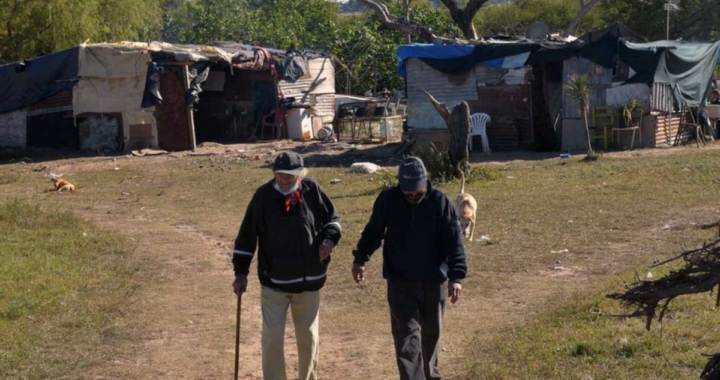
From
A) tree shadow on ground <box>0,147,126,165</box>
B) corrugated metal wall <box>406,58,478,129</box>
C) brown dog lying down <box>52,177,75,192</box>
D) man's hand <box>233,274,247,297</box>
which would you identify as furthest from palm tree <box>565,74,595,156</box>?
man's hand <box>233,274,247,297</box>

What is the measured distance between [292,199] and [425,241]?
0.92 metres

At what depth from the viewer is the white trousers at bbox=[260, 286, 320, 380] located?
6.99 m

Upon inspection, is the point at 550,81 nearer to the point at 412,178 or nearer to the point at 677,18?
the point at 412,178

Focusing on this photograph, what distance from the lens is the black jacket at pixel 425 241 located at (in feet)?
22.0

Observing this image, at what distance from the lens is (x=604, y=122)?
24.9 metres

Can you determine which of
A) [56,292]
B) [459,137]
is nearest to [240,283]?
[56,292]

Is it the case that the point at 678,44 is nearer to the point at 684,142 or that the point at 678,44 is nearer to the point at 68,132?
the point at 684,142

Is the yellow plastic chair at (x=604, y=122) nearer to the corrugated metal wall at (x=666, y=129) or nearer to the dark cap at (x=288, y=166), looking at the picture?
the corrugated metal wall at (x=666, y=129)

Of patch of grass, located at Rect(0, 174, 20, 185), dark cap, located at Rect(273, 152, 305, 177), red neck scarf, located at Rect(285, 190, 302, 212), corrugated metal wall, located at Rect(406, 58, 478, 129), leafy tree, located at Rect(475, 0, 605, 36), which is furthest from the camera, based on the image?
leafy tree, located at Rect(475, 0, 605, 36)

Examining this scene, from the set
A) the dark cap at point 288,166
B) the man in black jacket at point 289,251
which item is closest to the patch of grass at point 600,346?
the man in black jacket at point 289,251

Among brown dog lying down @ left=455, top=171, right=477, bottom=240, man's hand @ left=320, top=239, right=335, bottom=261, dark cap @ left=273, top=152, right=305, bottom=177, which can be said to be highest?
dark cap @ left=273, top=152, right=305, bottom=177

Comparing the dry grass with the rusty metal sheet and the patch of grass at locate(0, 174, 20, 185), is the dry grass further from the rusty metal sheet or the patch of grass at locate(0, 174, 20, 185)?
the rusty metal sheet

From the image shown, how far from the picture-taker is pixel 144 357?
28.4 ft

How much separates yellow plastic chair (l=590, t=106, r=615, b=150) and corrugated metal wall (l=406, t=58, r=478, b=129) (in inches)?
122
